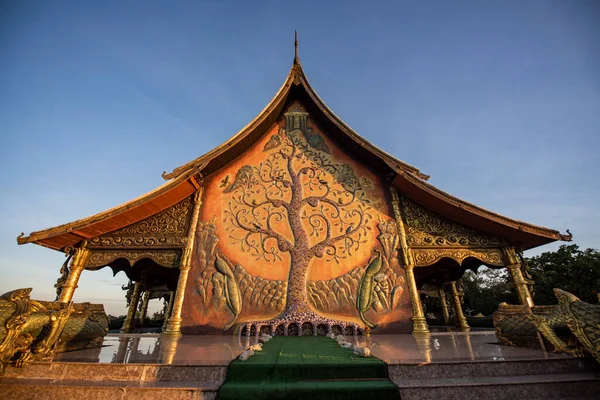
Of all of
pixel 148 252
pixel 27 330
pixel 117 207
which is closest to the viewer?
pixel 27 330

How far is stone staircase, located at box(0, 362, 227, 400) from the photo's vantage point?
7.89 feet

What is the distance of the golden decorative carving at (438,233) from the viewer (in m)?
6.00

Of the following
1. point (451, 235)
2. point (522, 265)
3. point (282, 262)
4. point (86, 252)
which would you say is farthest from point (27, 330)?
point (522, 265)

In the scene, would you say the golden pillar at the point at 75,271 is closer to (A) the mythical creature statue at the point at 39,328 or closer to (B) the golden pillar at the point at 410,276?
(A) the mythical creature statue at the point at 39,328

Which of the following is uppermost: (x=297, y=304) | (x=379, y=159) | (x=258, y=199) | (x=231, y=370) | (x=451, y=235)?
(x=379, y=159)

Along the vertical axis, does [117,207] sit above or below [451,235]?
above

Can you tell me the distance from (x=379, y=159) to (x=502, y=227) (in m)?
3.13

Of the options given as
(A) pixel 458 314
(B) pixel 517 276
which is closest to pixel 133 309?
(A) pixel 458 314

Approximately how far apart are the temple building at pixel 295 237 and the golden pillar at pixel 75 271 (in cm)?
2

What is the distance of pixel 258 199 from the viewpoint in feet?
22.2

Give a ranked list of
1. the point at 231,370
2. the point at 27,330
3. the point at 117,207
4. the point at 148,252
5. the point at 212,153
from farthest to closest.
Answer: the point at 212,153
the point at 148,252
the point at 117,207
the point at 27,330
the point at 231,370

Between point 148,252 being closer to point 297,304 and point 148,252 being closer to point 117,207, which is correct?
point 117,207

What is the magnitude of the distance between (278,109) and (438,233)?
5.53m

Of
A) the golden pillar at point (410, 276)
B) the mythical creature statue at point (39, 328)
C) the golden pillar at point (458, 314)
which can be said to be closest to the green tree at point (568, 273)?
the golden pillar at point (458, 314)
